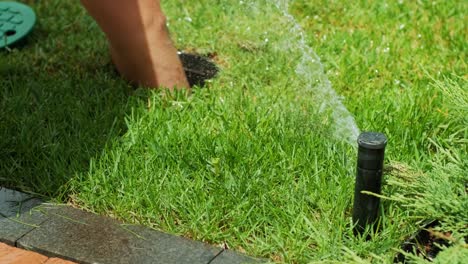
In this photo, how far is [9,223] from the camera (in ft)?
11.0

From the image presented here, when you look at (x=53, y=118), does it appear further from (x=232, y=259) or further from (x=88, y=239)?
(x=232, y=259)

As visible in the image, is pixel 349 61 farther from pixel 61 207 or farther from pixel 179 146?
pixel 61 207

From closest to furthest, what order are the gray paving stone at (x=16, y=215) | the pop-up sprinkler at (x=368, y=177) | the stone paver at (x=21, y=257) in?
the pop-up sprinkler at (x=368, y=177)
the stone paver at (x=21, y=257)
the gray paving stone at (x=16, y=215)

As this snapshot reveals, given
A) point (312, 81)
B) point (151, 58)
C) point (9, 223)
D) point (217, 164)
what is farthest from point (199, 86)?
point (9, 223)

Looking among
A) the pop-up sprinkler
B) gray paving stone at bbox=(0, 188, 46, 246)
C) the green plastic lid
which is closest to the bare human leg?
the green plastic lid

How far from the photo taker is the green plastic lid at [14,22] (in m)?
4.88

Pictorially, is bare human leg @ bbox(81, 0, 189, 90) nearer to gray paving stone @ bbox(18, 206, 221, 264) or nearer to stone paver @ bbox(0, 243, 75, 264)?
gray paving stone @ bbox(18, 206, 221, 264)

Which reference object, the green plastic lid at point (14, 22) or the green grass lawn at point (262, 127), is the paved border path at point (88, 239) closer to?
the green grass lawn at point (262, 127)

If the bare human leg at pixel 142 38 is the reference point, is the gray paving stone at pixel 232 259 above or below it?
below

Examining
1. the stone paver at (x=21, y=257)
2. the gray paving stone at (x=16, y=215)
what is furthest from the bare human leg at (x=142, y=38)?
the stone paver at (x=21, y=257)

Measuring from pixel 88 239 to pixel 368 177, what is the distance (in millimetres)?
1063

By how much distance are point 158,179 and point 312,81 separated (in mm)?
1204

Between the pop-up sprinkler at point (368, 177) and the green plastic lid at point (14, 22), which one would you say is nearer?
Answer: the pop-up sprinkler at point (368, 177)

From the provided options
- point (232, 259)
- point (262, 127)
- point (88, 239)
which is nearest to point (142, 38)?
point (262, 127)
